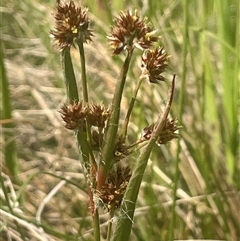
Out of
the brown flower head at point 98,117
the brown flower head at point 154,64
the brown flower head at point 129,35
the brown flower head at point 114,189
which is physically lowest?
the brown flower head at point 114,189

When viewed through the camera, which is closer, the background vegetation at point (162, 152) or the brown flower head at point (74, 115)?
the brown flower head at point (74, 115)

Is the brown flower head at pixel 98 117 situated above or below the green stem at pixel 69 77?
below

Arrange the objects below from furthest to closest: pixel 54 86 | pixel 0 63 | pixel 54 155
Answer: pixel 54 86 < pixel 54 155 < pixel 0 63

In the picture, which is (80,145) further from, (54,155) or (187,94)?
(54,155)

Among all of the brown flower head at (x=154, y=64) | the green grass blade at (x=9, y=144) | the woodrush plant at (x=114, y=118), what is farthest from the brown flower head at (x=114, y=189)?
the green grass blade at (x=9, y=144)

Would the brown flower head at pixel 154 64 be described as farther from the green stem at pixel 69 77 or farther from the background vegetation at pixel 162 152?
the background vegetation at pixel 162 152

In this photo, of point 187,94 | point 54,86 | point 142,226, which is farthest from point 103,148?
point 54,86
